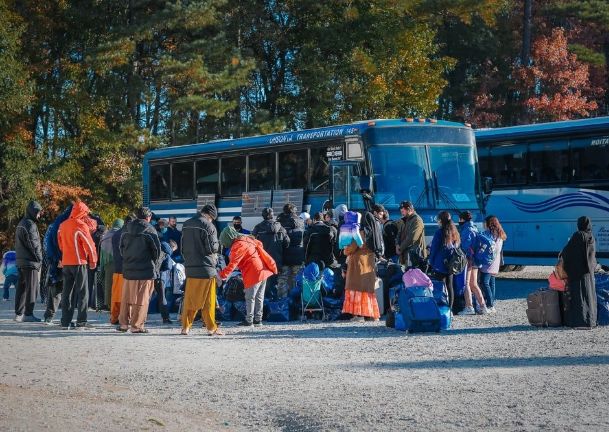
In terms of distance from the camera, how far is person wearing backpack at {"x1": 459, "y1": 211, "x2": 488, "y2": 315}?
1830cm

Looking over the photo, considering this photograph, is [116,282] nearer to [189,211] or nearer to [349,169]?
[349,169]

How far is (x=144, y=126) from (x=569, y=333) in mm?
31464

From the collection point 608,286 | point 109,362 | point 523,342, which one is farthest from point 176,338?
point 608,286

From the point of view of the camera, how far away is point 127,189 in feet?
138

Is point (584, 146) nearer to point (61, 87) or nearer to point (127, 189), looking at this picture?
point (127, 189)

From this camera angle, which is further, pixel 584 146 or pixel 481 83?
pixel 481 83

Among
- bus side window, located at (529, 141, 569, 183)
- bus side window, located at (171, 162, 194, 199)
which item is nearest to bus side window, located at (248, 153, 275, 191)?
bus side window, located at (171, 162, 194, 199)

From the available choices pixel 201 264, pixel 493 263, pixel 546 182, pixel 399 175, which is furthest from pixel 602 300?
pixel 546 182

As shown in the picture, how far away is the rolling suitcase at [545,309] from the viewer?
52.9ft

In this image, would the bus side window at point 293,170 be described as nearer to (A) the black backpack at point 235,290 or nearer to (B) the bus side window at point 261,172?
(B) the bus side window at point 261,172

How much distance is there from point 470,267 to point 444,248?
160 cm

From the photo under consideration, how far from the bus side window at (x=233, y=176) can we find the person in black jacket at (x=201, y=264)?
12.2 metres

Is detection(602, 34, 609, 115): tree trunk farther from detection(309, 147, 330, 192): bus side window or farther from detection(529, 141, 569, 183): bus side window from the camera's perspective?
detection(309, 147, 330, 192): bus side window

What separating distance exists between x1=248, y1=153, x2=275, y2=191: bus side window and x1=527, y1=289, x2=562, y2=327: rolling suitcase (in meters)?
11.3
